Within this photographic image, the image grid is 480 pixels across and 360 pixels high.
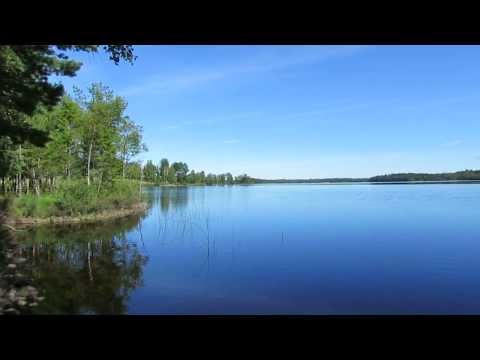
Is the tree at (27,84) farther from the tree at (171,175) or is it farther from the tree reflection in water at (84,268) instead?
the tree at (171,175)

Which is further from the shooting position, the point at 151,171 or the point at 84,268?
the point at 151,171

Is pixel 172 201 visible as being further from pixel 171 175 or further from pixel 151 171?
pixel 171 175

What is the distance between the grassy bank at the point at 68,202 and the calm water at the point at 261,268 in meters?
3.14

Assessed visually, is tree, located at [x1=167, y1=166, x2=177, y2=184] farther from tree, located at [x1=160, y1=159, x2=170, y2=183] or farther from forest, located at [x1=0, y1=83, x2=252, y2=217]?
forest, located at [x1=0, y1=83, x2=252, y2=217]

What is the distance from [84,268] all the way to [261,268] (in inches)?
188

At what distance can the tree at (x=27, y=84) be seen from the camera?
13.1ft

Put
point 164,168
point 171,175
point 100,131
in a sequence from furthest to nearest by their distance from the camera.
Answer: point 171,175
point 164,168
point 100,131

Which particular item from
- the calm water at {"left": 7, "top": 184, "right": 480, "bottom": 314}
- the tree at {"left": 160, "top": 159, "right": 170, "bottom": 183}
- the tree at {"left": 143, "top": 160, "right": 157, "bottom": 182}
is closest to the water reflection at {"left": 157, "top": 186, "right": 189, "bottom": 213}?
the calm water at {"left": 7, "top": 184, "right": 480, "bottom": 314}

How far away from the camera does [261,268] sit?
9.05 m

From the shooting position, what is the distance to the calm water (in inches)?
252

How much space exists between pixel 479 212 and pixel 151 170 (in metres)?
49.5

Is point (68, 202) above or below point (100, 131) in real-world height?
below

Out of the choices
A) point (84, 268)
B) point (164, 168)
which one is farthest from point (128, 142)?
point (164, 168)
